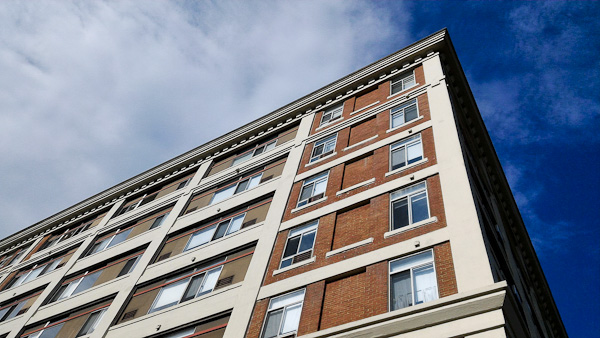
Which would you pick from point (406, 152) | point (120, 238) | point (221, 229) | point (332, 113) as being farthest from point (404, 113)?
point (120, 238)

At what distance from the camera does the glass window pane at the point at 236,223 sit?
20758mm

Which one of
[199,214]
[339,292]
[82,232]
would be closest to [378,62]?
[199,214]

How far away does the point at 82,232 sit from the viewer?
30562 millimetres

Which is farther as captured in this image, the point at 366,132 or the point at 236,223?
the point at 366,132

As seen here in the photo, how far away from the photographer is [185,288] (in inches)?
725

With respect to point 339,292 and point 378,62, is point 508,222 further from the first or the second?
point 339,292

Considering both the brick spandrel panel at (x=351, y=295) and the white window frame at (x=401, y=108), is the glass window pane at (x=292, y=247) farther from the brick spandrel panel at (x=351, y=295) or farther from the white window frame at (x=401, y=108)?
the white window frame at (x=401, y=108)

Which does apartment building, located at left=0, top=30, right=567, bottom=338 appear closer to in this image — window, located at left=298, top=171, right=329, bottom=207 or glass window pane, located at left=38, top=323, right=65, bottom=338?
window, located at left=298, top=171, right=329, bottom=207

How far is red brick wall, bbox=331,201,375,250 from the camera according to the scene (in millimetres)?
15377

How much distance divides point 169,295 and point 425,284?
1071 cm

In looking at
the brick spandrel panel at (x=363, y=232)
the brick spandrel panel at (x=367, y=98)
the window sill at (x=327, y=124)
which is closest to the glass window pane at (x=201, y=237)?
the brick spandrel panel at (x=363, y=232)

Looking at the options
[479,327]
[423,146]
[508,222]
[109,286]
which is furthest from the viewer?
[508,222]

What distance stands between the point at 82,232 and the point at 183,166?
7.89m

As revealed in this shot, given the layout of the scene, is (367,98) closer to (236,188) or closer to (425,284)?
(236,188)
